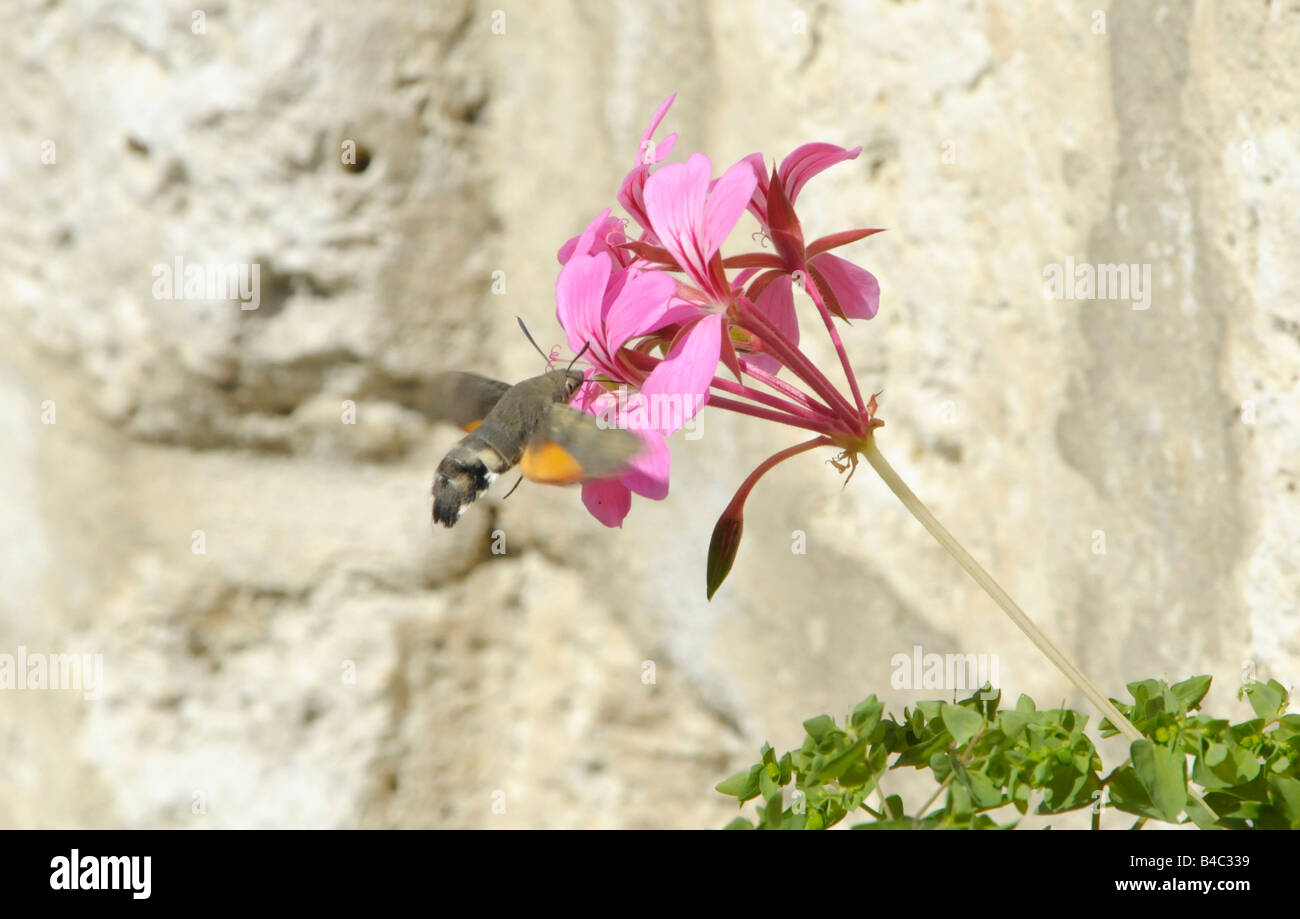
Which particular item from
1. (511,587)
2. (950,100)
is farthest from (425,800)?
(950,100)

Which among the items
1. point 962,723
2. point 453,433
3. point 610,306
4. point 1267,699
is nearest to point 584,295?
point 610,306

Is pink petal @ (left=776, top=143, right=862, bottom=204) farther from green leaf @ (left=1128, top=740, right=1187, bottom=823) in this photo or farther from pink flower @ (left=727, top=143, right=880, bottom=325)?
green leaf @ (left=1128, top=740, right=1187, bottom=823)

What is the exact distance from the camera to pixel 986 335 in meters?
1.38

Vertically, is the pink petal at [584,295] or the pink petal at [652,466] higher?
the pink petal at [584,295]

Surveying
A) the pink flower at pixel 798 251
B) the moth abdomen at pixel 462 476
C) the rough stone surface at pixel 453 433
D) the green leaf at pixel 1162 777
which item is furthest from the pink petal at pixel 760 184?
the rough stone surface at pixel 453 433

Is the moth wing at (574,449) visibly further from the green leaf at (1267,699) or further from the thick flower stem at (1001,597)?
the green leaf at (1267,699)

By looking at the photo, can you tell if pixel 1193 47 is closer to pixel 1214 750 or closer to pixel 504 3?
pixel 1214 750

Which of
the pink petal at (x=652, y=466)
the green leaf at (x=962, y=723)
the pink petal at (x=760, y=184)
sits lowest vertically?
the green leaf at (x=962, y=723)

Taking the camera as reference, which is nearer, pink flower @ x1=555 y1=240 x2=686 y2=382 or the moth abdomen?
pink flower @ x1=555 y1=240 x2=686 y2=382

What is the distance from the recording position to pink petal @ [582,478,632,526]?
0.68 metres

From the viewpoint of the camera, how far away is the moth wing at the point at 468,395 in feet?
2.84

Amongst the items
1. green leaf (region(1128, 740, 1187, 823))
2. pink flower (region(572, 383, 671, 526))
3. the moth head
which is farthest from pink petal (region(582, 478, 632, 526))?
green leaf (region(1128, 740, 1187, 823))

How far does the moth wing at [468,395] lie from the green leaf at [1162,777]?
516mm
